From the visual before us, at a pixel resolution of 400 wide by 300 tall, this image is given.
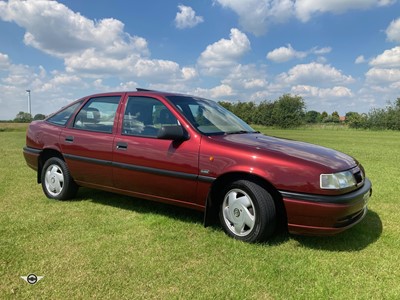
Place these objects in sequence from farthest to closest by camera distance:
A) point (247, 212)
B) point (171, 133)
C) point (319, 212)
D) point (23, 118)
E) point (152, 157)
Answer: point (23, 118) → point (152, 157) → point (171, 133) → point (247, 212) → point (319, 212)

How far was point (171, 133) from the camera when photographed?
3.91 meters

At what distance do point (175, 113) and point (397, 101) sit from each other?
6055cm

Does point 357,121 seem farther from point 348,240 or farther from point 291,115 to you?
point 348,240

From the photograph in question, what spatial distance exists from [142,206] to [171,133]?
1.68 m

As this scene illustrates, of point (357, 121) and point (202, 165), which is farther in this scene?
point (357, 121)

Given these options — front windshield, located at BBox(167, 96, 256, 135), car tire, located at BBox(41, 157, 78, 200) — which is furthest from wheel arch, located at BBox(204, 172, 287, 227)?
car tire, located at BBox(41, 157, 78, 200)

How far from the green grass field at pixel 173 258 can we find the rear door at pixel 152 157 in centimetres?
44

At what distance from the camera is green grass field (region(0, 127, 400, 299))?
283 cm

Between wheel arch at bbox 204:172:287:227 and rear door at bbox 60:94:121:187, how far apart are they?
1492 mm

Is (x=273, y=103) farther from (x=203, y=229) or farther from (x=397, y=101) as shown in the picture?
(x=203, y=229)

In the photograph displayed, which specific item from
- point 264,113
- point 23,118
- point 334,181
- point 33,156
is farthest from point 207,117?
point 264,113

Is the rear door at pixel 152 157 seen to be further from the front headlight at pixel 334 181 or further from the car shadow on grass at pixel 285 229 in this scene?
the front headlight at pixel 334 181

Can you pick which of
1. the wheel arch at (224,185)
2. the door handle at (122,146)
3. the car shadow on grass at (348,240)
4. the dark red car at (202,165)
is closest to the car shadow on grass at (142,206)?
the dark red car at (202,165)

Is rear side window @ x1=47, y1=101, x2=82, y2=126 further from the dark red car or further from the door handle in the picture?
the door handle
